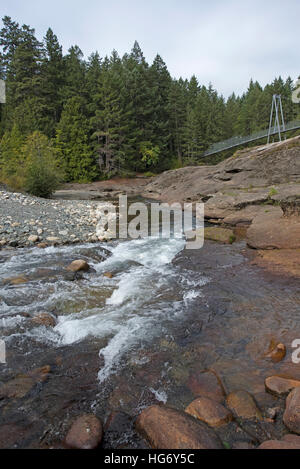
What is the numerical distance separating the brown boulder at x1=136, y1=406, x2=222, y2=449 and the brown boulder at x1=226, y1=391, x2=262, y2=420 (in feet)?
1.43

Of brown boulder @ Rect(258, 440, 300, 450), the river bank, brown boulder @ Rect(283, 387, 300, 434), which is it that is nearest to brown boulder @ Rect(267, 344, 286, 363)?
the river bank

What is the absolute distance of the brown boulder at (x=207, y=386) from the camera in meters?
2.91

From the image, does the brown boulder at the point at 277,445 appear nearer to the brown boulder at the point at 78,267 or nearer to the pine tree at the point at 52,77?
the brown boulder at the point at 78,267

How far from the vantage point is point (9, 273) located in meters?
6.55

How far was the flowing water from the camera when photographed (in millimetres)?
2938

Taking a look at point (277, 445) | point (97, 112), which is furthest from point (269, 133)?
point (277, 445)

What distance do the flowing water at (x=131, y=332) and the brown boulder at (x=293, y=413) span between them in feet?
0.95

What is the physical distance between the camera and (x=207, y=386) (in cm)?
307

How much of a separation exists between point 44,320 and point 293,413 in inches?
147

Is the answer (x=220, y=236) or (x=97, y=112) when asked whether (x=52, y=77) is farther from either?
(x=220, y=236)

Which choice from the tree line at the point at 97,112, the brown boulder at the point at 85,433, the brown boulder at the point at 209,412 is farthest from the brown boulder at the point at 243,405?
the tree line at the point at 97,112

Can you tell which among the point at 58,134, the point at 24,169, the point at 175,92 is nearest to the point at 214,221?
the point at 24,169
